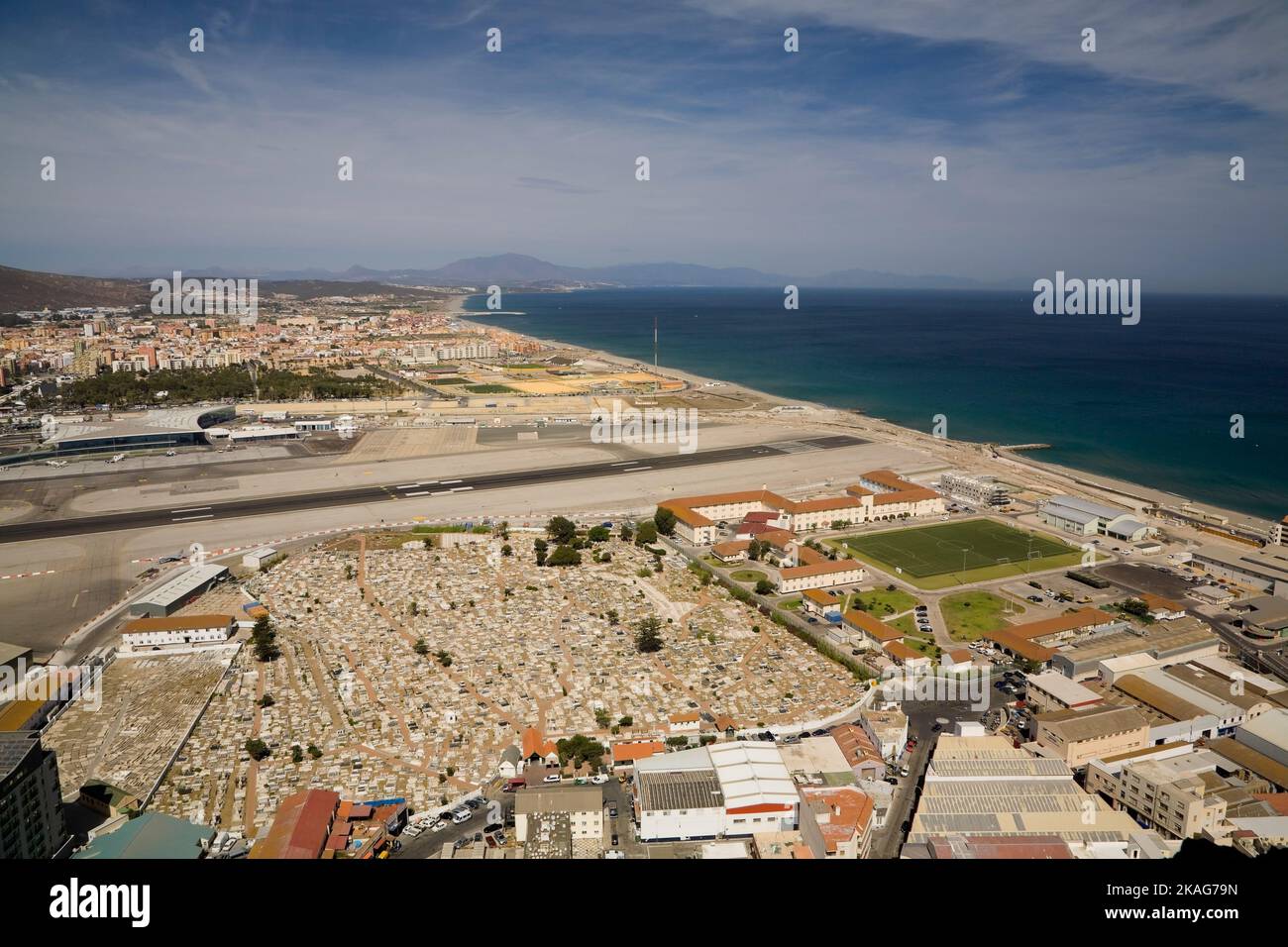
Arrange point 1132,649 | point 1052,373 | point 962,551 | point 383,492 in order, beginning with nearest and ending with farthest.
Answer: point 1132,649 < point 962,551 < point 383,492 < point 1052,373

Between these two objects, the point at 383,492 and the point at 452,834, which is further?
the point at 383,492

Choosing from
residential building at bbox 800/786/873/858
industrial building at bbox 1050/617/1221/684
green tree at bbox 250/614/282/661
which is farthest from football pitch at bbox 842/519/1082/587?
green tree at bbox 250/614/282/661

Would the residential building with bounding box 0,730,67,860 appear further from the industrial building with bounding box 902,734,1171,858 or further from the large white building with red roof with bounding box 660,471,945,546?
the large white building with red roof with bounding box 660,471,945,546

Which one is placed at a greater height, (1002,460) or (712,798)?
(1002,460)

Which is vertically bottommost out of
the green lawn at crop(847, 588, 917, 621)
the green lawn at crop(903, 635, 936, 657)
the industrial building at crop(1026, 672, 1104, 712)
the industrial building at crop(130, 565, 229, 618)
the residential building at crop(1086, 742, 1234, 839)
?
the residential building at crop(1086, 742, 1234, 839)

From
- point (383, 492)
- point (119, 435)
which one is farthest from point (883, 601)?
point (119, 435)

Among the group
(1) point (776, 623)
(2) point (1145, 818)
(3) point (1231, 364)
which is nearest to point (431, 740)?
(1) point (776, 623)

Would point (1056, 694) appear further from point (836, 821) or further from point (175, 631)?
point (175, 631)
